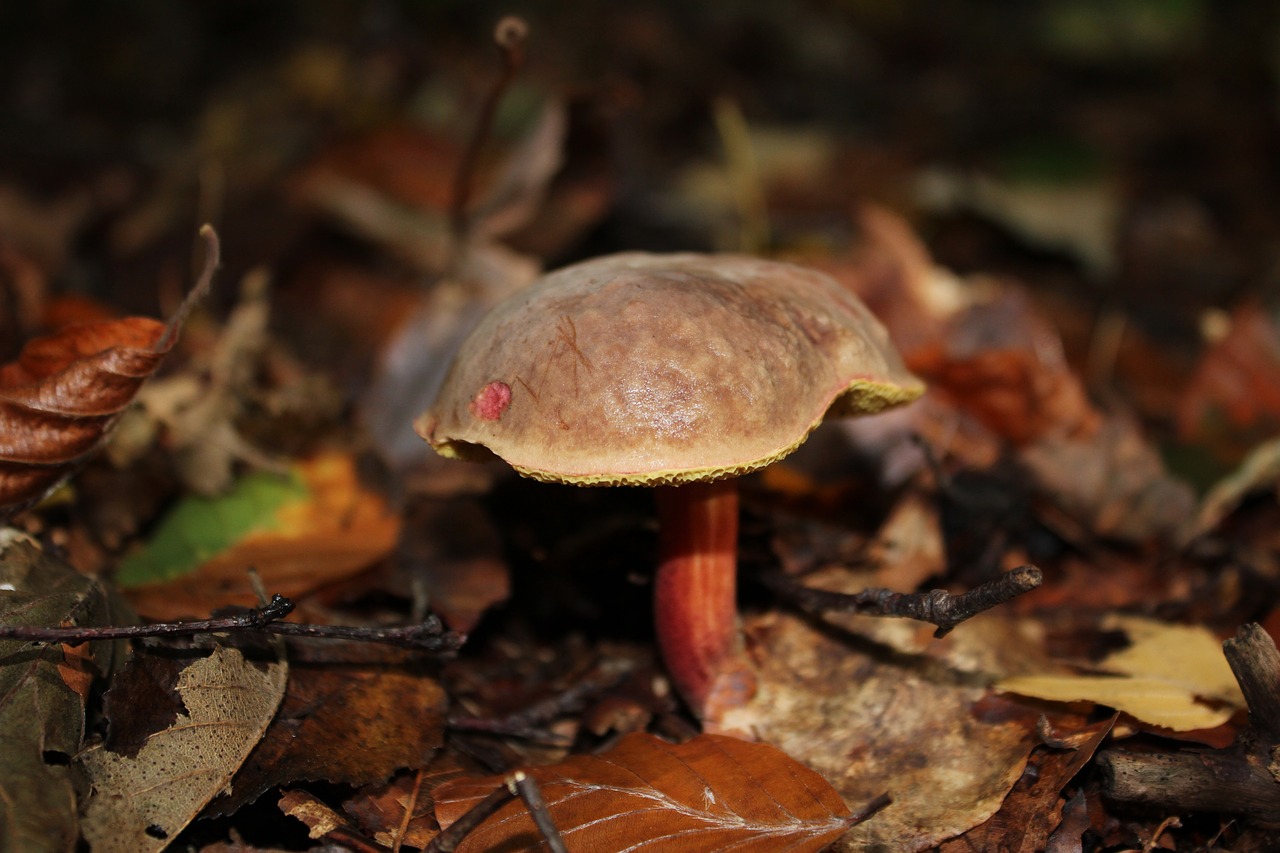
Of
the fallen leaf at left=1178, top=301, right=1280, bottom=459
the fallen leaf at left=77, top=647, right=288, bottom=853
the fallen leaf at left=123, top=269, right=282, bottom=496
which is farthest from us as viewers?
the fallen leaf at left=1178, top=301, right=1280, bottom=459

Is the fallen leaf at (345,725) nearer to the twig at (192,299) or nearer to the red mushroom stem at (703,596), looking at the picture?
the red mushroom stem at (703,596)

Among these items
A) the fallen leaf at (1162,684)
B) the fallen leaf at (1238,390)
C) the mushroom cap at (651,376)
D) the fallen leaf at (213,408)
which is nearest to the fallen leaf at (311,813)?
the mushroom cap at (651,376)

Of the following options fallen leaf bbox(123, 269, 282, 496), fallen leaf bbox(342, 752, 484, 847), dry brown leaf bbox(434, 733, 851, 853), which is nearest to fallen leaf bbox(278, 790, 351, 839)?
fallen leaf bbox(342, 752, 484, 847)

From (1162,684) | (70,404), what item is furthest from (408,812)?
(1162,684)

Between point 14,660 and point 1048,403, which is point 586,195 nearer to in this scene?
point 1048,403

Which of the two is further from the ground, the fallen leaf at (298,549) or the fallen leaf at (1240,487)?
the fallen leaf at (1240,487)

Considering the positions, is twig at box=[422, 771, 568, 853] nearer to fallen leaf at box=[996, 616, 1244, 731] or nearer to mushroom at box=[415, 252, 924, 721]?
mushroom at box=[415, 252, 924, 721]

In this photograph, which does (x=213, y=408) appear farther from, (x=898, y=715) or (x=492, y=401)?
(x=898, y=715)
